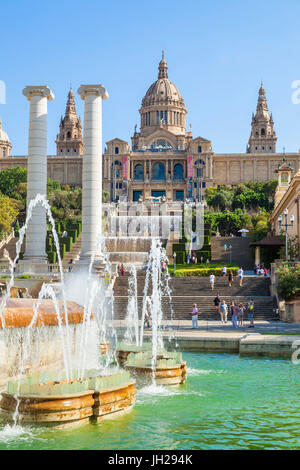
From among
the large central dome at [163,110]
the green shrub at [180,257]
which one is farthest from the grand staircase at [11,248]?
the large central dome at [163,110]

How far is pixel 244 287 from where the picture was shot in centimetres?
3406

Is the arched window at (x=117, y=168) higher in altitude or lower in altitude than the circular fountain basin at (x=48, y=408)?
higher

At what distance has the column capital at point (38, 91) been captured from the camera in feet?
109

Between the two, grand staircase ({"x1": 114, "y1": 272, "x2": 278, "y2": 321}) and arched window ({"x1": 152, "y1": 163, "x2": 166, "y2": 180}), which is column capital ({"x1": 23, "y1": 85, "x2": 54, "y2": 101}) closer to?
grand staircase ({"x1": 114, "y1": 272, "x2": 278, "y2": 321})

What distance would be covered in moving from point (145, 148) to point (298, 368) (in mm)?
111505

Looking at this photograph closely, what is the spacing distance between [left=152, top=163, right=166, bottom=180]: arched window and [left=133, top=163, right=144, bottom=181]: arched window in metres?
2.37

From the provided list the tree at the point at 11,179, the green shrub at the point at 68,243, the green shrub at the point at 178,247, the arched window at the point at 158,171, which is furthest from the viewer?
the arched window at the point at 158,171

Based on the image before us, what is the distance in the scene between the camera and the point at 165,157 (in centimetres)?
12194

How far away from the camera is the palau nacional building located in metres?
119

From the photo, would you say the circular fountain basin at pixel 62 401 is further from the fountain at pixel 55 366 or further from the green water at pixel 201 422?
the green water at pixel 201 422

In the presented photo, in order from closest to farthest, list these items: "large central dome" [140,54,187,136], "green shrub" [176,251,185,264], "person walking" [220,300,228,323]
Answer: "person walking" [220,300,228,323], "green shrub" [176,251,185,264], "large central dome" [140,54,187,136]

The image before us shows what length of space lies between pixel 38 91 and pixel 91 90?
3301 mm

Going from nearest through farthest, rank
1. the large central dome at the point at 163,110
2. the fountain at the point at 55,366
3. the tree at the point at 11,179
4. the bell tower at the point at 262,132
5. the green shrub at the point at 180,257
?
1. the fountain at the point at 55,366
2. the green shrub at the point at 180,257
3. the tree at the point at 11,179
4. the large central dome at the point at 163,110
5. the bell tower at the point at 262,132

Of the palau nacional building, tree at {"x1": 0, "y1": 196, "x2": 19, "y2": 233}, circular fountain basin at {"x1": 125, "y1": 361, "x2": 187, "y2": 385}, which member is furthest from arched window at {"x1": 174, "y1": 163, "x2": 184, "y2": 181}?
circular fountain basin at {"x1": 125, "y1": 361, "x2": 187, "y2": 385}
